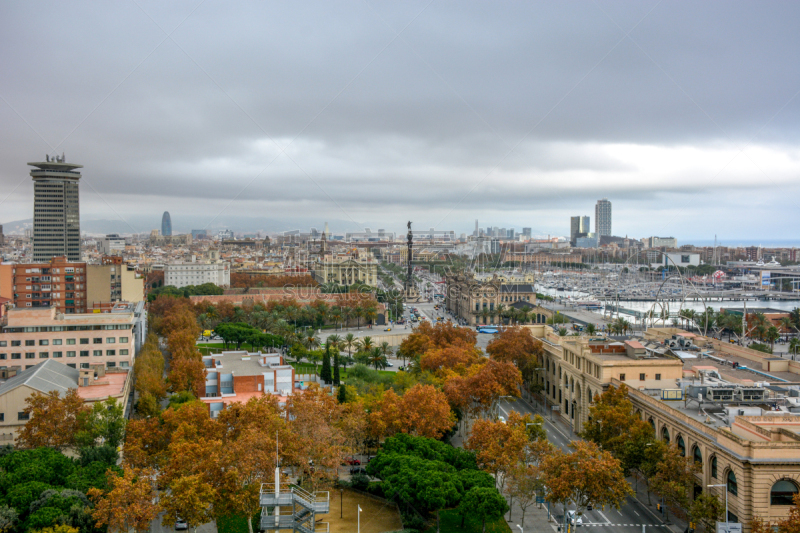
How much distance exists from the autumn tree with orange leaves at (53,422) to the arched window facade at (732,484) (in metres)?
26.8

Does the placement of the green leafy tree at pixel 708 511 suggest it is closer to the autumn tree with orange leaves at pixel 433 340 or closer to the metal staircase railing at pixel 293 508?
the metal staircase railing at pixel 293 508

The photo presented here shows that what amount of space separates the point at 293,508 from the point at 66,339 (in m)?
28.2

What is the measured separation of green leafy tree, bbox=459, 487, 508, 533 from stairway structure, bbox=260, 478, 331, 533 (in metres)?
5.21

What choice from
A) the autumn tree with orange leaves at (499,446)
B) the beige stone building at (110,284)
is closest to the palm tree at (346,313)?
the beige stone building at (110,284)

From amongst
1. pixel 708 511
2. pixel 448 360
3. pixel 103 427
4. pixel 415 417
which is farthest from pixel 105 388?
pixel 708 511

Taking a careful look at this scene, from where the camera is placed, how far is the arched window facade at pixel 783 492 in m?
21.5

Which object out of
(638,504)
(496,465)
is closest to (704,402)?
(638,504)

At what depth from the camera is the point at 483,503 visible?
23078 millimetres

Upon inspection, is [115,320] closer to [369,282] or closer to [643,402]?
[643,402]

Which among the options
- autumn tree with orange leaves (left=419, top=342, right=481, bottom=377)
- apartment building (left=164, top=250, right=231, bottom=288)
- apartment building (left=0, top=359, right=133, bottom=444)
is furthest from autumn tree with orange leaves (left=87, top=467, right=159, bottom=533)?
apartment building (left=164, top=250, right=231, bottom=288)

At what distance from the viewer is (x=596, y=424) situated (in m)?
30.7

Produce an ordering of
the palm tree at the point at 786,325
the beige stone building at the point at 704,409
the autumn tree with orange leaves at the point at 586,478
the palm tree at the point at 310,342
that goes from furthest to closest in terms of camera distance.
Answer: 1. the palm tree at the point at 786,325
2. the palm tree at the point at 310,342
3. the autumn tree with orange leaves at the point at 586,478
4. the beige stone building at the point at 704,409

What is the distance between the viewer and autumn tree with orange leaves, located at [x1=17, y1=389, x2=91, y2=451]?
28.2m

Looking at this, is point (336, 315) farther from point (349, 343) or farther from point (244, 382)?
point (244, 382)
